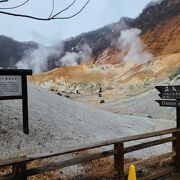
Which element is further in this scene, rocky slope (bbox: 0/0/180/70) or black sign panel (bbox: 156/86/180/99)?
rocky slope (bbox: 0/0/180/70)

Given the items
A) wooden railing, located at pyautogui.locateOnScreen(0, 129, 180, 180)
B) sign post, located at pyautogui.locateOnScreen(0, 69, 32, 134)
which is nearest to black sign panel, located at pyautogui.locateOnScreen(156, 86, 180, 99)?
wooden railing, located at pyautogui.locateOnScreen(0, 129, 180, 180)

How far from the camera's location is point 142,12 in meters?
125

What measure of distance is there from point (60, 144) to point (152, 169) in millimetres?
2430

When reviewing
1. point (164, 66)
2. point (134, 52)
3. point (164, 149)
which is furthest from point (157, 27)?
point (164, 149)

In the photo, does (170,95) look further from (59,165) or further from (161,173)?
(59,165)

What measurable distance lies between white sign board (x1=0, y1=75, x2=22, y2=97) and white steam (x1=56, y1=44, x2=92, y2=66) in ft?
391

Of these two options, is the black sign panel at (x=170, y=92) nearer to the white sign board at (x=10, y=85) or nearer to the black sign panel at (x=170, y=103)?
the black sign panel at (x=170, y=103)

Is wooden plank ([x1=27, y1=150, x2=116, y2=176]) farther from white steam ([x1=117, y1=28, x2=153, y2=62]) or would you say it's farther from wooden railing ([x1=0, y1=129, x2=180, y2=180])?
white steam ([x1=117, y1=28, x2=153, y2=62])

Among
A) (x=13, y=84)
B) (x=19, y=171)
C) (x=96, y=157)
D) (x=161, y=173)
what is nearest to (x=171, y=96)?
(x=161, y=173)

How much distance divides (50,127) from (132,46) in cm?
9184

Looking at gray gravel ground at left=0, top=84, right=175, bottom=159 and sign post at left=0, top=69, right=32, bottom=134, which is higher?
sign post at left=0, top=69, right=32, bottom=134

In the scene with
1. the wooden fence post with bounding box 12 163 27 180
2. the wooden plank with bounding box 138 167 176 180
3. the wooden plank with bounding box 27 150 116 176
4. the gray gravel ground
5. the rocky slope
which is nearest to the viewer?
the wooden fence post with bounding box 12 163 27 180

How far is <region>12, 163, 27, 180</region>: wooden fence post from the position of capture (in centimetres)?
614

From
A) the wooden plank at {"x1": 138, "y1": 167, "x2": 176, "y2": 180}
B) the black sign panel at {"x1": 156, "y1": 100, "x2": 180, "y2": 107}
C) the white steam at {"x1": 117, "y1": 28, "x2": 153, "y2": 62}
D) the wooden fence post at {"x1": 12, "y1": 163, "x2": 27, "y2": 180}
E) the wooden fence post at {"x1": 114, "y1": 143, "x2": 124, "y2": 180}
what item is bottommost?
the wooden plank at {"x1": 138, "y1": 167, "x2": 176, "y2": 180}
